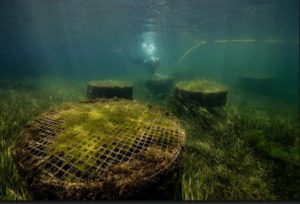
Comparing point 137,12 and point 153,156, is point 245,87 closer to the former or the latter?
point 137,12

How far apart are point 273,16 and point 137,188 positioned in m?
22.7

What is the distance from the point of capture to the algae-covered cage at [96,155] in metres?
1.37

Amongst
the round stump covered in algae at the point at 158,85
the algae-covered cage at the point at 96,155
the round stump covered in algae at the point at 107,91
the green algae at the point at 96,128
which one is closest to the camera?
the algae-covered cage at the point at 96,155

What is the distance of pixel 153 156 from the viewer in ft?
5.54

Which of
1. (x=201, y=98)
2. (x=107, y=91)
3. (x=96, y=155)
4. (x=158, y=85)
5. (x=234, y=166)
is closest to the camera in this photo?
(x=96, y=155)

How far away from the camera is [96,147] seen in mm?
1830

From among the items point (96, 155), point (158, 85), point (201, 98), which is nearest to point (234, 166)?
point (96, 155)

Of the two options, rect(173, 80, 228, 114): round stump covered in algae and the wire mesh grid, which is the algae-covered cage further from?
rect(173, 80, 228, 114): round stump covered in algae

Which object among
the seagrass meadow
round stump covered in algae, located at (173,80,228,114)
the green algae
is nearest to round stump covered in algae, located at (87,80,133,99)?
round stump covered in algae, located at (173,80,228,114)

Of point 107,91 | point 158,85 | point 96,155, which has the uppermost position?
point 96,155

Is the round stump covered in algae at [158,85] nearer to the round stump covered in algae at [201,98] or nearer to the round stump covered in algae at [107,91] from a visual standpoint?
the round stump covered in algae at [107,91]

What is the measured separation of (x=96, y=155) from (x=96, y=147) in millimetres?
138

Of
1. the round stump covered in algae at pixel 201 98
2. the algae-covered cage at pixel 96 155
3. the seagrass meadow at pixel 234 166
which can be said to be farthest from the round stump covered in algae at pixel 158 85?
the algae-covered cage at pixel 96 155

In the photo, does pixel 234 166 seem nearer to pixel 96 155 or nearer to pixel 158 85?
pixel 96 155
